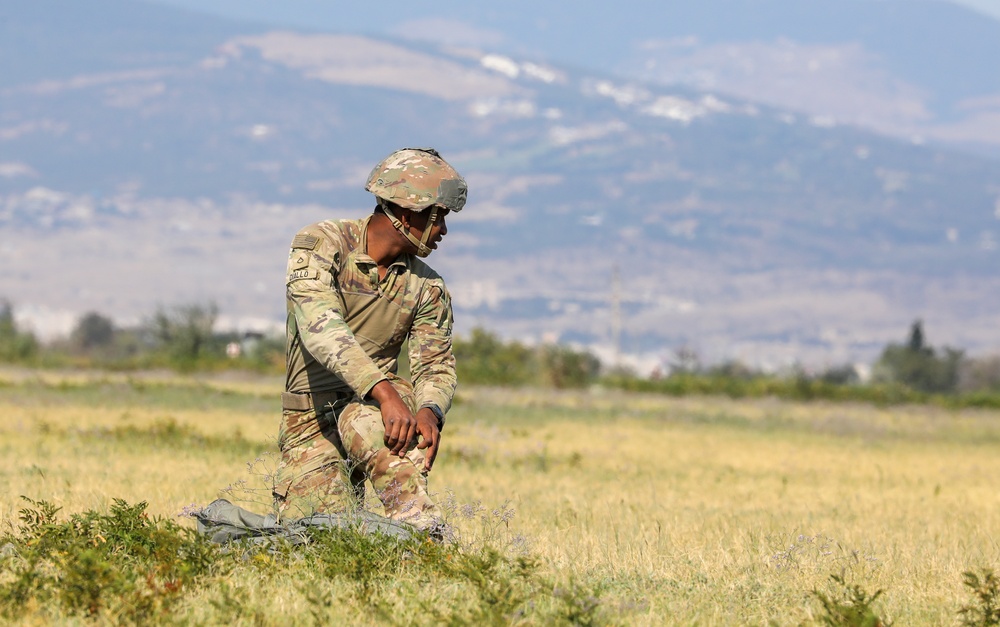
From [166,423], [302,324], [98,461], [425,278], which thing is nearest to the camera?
[302,324]

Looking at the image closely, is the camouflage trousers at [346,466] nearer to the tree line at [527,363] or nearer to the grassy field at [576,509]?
the grassy field at [576,509]

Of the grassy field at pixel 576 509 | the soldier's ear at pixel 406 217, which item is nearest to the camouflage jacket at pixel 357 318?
the soldier's ear at pixel 406 217

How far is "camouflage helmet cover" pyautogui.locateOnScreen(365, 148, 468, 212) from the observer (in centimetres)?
798

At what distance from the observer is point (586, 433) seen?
2909 cm

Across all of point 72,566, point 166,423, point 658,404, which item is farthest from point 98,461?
point 658,404

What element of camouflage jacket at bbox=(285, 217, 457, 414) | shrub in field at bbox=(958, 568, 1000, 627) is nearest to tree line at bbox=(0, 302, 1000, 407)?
camouflage jacket at bbox=(285, 217, 457, 414)

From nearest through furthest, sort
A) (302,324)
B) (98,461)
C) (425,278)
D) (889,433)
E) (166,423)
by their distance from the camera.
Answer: (302,324) → (425,278) → (98,461) → (166,423) → (889,433)

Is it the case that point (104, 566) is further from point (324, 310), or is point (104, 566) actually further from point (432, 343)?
point (432, 343)

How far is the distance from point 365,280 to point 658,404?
3676cm

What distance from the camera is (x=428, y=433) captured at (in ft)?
26.0

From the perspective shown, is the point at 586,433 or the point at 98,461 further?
the point at 586,433

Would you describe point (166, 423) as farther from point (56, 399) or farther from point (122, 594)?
point (122, 594)

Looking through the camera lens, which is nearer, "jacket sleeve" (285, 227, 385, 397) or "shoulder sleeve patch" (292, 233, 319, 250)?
"jacket sleeve" (285, 227, 385, 397)

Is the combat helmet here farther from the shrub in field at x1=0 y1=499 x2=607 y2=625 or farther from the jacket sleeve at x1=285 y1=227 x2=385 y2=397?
the shrub in field at x1=0 y1=499 x2=607 y2=625
